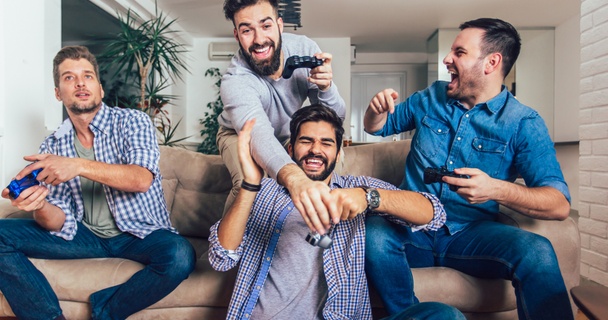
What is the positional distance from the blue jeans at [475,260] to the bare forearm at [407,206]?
122mm

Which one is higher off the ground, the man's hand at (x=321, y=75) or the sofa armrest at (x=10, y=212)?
the man's hand at (x=321, y=75)

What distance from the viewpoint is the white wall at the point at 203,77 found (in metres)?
7.42

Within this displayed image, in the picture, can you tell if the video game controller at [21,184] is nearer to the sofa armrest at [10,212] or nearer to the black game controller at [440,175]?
the sofa armrest at [10,212]

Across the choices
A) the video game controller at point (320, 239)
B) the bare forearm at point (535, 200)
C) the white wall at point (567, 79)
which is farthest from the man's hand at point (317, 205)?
the white wall at point (567, 79)

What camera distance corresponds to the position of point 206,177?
7.73 feet

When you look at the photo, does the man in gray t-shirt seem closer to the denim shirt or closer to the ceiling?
the denim shirt

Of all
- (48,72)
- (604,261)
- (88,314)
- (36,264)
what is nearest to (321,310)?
(88,314)

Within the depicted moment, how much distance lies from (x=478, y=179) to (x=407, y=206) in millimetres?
230

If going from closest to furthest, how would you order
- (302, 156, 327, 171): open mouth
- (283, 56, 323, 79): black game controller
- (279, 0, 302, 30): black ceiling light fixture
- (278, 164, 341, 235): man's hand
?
1. (278, 164, 341, 235): man's hand
2. (302, 156, 327, 171): open mouth
3. (283, 56, 323, 79): black game controller
4. (279, 0, 302, 30): black ceiling light fixture

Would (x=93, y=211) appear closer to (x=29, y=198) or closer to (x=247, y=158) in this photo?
(x=29, y=198)

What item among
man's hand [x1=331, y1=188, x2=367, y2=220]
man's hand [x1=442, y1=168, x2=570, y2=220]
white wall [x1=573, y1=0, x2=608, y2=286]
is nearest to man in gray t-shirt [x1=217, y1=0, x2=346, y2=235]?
man's hand [x1=331, y1=188, x2=367, y2=220]

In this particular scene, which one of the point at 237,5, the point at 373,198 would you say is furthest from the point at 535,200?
the point at 237,5

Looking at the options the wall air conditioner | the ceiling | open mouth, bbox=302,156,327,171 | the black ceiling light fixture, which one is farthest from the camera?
the wall air conditioner

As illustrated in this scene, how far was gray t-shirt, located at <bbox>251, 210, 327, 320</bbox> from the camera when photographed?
1.44 metres
